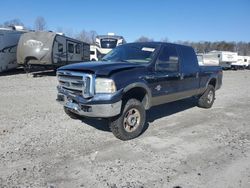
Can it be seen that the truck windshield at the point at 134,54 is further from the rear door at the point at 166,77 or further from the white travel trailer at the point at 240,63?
the white travel trailer at the point at 240,63

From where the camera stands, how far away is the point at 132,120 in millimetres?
6098

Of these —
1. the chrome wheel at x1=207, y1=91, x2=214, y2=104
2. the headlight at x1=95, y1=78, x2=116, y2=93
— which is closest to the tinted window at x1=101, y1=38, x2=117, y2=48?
the chrome wheel at x1=207, y1=91, x2=214, y2=104

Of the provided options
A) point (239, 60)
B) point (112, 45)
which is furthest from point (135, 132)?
point (239, 60)

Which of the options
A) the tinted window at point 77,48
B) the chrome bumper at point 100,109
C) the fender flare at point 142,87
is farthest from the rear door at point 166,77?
the tinted window at point 77,48

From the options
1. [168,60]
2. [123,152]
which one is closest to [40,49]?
[168,60]

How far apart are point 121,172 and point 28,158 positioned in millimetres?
1642

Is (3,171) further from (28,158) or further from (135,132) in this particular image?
(135,132)

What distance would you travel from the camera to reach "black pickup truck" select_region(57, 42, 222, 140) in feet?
17.9

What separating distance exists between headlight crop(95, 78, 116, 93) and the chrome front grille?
0.11 m

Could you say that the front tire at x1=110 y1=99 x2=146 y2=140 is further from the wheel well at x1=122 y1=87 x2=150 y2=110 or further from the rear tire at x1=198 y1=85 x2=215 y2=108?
the rear tire at x1=198 y1=85 x2=215 y2=108

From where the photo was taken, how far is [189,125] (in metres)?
7.38

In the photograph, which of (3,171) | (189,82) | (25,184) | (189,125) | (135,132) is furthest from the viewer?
(189,82)

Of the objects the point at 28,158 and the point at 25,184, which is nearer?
the point at 25,184

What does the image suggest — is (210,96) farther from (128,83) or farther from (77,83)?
(77,83)
